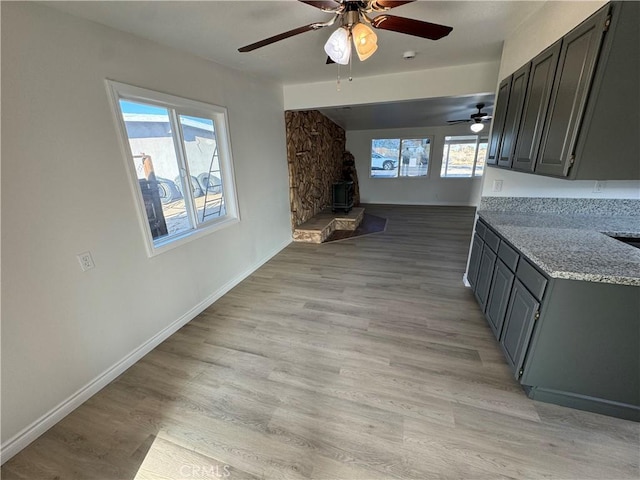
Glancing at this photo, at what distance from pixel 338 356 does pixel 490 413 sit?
1006mm

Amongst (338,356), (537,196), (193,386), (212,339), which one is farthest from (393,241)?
(193,386)

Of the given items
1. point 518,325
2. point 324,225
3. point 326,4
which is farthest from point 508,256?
point 324,225

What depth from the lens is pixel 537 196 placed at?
2477 millimetres

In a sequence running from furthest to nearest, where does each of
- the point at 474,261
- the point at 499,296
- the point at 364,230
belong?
the point at 364,230 → the point at 474,261 → the point at 499,296

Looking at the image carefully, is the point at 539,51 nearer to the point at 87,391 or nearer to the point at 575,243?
the point at 575,243

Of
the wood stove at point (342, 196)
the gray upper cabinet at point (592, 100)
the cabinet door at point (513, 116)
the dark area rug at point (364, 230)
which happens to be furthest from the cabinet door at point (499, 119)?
the wood stove at point (342, 196)

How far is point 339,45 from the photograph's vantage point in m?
1.43

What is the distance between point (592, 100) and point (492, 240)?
1148 mm

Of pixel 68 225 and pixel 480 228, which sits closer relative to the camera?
pixel 68 225

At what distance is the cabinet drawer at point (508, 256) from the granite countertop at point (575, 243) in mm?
79

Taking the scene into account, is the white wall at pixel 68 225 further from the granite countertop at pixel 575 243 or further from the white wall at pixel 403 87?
the granite countertop at pixel 575 243

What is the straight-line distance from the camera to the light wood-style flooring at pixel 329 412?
1.32m

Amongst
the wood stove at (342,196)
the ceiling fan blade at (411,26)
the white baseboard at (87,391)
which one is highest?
the ceiling fan blade at (411,26)

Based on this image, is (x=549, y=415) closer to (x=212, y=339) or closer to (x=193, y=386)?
(x=193, y=386)
